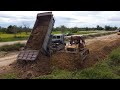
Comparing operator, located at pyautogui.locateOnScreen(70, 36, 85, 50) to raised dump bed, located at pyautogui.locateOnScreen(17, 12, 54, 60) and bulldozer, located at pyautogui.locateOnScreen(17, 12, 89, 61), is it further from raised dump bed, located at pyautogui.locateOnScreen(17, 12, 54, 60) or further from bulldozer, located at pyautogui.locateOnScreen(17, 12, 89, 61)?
raised dump bed, located at pyautogui.locateOnScreen(17, 12, 54, 60)

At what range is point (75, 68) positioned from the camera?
14.6 meters

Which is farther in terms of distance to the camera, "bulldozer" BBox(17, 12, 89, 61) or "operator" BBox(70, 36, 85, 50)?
"operator" BBox(70, 36, 85, 50)

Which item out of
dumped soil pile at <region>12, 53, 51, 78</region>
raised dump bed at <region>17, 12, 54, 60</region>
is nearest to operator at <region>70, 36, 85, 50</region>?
raised dump bed at <region>17, 12, 54, 60</region>

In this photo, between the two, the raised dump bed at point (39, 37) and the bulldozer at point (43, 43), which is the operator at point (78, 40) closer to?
the bulldozer at point (43, 43)

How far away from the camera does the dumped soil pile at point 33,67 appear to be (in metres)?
13.2

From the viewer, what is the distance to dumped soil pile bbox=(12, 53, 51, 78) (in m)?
13.2

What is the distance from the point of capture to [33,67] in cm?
1384

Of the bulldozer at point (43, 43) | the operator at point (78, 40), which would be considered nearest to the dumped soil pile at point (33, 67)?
the bulldozer at point (43, 43)

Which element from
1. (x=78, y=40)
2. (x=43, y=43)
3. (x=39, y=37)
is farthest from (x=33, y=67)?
(x=78, y=40)
